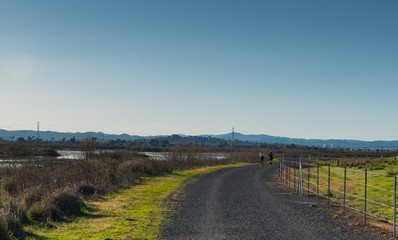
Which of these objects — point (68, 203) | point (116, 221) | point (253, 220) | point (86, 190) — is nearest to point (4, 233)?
point (116, 221)

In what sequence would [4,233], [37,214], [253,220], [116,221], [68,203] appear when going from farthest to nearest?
[68,203]
[253,220]
[116,221]
[37,214]
[4,233]

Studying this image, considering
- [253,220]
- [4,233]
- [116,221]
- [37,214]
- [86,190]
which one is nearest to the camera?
[4,233]

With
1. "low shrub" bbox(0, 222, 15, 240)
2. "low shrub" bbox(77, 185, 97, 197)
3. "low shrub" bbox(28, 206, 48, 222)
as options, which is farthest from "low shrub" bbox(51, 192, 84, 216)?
"low shrub" bbox(77, 185, 97, 197)

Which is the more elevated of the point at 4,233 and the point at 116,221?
the point at 4,233

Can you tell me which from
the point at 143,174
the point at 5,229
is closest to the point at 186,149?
the point at 143,174

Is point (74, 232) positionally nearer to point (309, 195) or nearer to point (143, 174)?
point (309, 195)

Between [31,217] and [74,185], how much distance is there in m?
6.59

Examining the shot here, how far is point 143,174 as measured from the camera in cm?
3275

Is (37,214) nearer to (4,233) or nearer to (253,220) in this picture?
(4,233)

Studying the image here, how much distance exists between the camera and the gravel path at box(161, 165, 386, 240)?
37.0 feet

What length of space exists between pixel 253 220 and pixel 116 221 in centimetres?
467

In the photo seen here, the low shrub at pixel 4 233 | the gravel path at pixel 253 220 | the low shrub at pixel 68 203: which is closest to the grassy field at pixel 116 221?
the low shrub at pixel 68 203

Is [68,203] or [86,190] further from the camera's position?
[86,190]

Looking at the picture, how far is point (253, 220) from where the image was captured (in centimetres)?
1354
